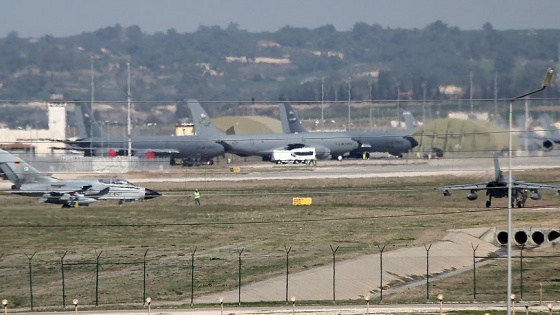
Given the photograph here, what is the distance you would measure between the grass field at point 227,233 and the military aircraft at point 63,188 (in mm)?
1005

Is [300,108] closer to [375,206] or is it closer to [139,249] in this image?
[375,206]

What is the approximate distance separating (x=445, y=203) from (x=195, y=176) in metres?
26.1

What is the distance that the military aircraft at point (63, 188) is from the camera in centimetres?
8306

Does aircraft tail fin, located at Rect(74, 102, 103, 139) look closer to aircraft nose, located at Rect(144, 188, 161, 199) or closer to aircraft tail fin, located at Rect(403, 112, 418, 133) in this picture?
aircraft tail fin, located at Rect(403, 112, 418, 133)

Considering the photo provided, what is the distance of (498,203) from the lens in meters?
84.6

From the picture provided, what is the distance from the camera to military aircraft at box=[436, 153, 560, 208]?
7638 cm

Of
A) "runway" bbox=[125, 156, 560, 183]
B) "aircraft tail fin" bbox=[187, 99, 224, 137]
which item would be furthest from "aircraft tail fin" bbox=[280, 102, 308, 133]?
"runway" bbox=[125, 156, 560, 183]

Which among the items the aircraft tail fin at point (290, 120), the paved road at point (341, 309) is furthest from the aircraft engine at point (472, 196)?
the aircraft tail fin at point (290, 120)

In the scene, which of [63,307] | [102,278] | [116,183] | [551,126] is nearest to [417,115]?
[551,126]

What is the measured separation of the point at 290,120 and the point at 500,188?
7705 cm

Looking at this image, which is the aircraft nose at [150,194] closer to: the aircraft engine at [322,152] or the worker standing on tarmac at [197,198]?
the worker standing on tarmac at [197,198]

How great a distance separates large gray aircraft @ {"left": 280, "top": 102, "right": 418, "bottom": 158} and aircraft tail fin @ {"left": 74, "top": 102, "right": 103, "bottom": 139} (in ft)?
80.0

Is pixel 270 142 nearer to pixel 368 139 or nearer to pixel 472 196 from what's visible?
pixel 368 139

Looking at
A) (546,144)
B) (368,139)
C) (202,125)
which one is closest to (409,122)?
(546,144)
